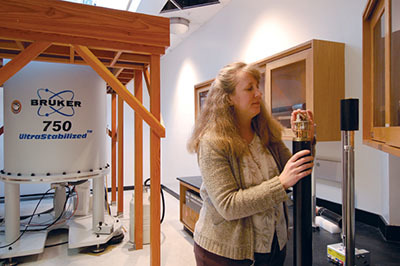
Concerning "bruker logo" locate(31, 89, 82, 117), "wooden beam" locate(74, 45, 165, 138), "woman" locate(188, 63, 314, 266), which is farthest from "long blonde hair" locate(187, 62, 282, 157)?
"bruker logo" locate(31, 89, 82, 117)

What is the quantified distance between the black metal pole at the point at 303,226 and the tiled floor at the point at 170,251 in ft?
1.56

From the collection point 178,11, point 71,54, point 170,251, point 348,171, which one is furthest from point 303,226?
point 178,11

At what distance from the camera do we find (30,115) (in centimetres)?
239

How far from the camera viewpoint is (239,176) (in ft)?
2.96

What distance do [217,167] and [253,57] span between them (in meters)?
Answer: 2.17

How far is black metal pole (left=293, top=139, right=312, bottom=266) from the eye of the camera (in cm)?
66

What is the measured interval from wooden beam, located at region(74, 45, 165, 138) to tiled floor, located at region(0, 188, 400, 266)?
3.64 feet

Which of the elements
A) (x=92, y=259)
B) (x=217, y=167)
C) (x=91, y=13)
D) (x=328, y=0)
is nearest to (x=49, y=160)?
(x=92, y=259)

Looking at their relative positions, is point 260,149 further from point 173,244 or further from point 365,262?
point 173,244

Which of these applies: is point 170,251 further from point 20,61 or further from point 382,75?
point 382,75

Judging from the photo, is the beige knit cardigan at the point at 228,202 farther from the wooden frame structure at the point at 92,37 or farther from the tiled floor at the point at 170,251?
the wooden frame structure at the point at 92,37

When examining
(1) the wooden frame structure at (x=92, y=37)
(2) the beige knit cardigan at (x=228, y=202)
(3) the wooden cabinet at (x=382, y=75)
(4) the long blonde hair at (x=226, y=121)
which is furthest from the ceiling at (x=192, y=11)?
(2) the beige knit cardigan at (x=228, y=202)

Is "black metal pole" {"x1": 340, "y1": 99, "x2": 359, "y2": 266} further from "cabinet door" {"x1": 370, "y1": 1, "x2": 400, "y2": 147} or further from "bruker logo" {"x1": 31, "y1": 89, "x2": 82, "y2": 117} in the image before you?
"bruker logo" {"x1": 31, "y1": 89, "x2": 82, "y2": 117}

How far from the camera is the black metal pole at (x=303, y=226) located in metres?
0.66
